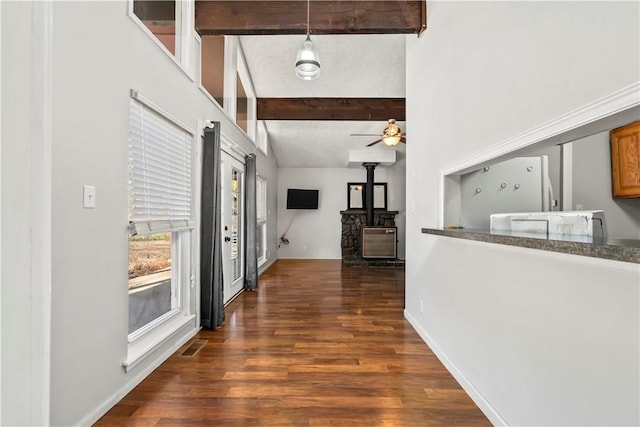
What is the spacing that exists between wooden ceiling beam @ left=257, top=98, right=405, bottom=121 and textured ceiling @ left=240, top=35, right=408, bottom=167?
0.32 ft

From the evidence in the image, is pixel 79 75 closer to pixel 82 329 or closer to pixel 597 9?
pixel 82 329

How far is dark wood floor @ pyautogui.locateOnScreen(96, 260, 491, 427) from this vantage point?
5.74 feet

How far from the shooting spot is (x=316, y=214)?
8.05m

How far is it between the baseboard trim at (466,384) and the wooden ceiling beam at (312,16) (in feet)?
9.87

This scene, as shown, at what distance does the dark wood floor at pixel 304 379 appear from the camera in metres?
1.75

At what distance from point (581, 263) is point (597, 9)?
2.96ft

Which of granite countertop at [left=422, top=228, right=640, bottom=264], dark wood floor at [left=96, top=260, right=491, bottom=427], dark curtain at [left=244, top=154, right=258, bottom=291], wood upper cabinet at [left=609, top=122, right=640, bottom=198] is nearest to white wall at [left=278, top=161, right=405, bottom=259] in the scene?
dark curtain at [left=244, top=154, right=258, bottom=291]

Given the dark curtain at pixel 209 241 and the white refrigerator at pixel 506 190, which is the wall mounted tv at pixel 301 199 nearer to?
the dark curtain at pixel 209 241

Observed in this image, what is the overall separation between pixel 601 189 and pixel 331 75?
4.28m

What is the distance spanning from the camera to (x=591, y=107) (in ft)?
3.42

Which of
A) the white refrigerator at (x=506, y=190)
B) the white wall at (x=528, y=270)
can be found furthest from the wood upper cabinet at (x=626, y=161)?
the white wall at (x=528, y=270)

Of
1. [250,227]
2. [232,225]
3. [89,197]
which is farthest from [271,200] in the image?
[89,197]

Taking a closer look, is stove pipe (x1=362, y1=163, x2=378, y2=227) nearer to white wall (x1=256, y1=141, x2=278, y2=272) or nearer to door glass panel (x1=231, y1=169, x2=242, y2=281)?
white wall (x1=256, y1=141, x2=278, y2=272)

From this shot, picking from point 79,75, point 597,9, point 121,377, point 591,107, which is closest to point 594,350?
point 591,107
